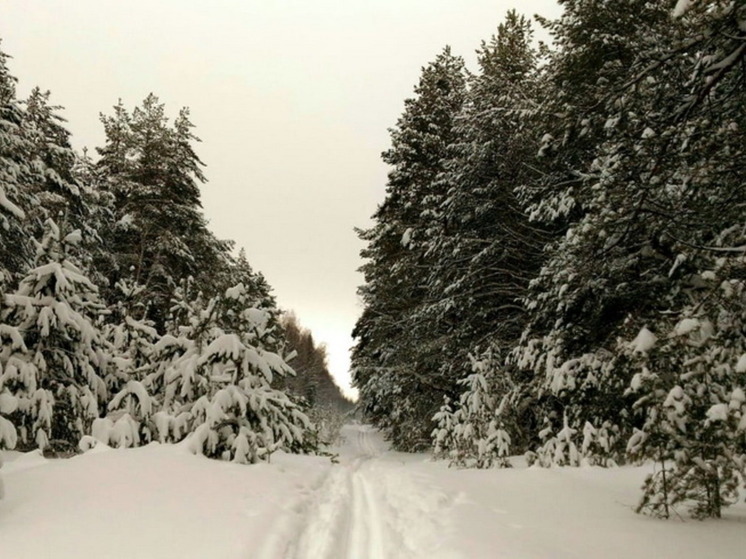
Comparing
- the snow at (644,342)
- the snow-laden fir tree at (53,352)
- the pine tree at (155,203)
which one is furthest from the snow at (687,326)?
the pine tree at (155,203)

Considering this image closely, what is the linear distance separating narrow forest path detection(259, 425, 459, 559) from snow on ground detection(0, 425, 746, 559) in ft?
0.06

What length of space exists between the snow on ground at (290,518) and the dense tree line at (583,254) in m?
0.80

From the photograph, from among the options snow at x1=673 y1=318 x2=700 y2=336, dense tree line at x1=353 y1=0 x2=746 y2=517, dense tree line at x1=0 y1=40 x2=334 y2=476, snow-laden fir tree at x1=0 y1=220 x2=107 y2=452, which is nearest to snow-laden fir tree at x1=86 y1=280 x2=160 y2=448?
dense tree line at x1=0 y1=40 x2=334 y2=476

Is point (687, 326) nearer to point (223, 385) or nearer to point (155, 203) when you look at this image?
point (223, 385)

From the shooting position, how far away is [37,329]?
7.77 metres

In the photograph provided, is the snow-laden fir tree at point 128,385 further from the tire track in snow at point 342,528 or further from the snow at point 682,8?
the snow at point 682,8

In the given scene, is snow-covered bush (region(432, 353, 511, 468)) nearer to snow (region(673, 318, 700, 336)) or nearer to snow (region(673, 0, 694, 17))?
snow (region(673, 318, 700, 336))

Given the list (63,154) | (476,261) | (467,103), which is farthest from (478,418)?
(63,154)

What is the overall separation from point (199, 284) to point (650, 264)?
17.7 metres

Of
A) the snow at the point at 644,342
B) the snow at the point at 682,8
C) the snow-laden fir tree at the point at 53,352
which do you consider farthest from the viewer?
the snow-laden fir tree at the point at 53,352

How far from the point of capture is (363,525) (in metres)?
5.17

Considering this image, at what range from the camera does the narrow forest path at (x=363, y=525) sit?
411cm

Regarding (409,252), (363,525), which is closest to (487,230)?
(409,252)

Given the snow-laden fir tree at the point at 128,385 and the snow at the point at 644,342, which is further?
the snow-laden fir tree at the point at 128,385
